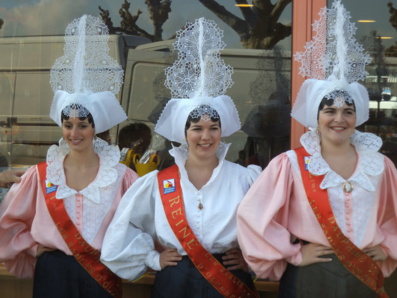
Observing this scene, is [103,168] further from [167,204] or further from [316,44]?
[316,44]

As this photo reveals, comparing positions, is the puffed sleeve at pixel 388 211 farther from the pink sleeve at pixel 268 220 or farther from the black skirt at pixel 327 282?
the pink sleeve at pixel 268 220

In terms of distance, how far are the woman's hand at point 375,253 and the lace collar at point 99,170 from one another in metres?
Answer: 1.13

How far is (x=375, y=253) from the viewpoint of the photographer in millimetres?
2670

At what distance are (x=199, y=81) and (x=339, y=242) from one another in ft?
2.90

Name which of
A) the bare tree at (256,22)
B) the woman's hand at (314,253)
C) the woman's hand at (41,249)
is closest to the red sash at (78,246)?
the woman's hand at (41,249)

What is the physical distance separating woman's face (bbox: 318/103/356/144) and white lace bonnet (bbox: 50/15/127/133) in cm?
96

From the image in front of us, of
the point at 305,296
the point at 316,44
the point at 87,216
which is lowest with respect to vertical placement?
the point at 305,296

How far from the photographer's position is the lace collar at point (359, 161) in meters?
2.65

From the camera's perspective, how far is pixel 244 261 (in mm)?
2793

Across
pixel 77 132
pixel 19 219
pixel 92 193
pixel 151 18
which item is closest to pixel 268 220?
pixel 92 193

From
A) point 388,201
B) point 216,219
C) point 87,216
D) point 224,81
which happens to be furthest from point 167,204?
point 388,201

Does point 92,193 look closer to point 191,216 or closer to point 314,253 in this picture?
point 191,216

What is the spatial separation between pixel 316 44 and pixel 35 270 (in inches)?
63.3

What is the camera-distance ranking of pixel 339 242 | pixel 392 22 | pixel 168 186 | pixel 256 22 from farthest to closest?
pixel 256 22, pixel 392 22, pixel 168 186, pixel 339 242
